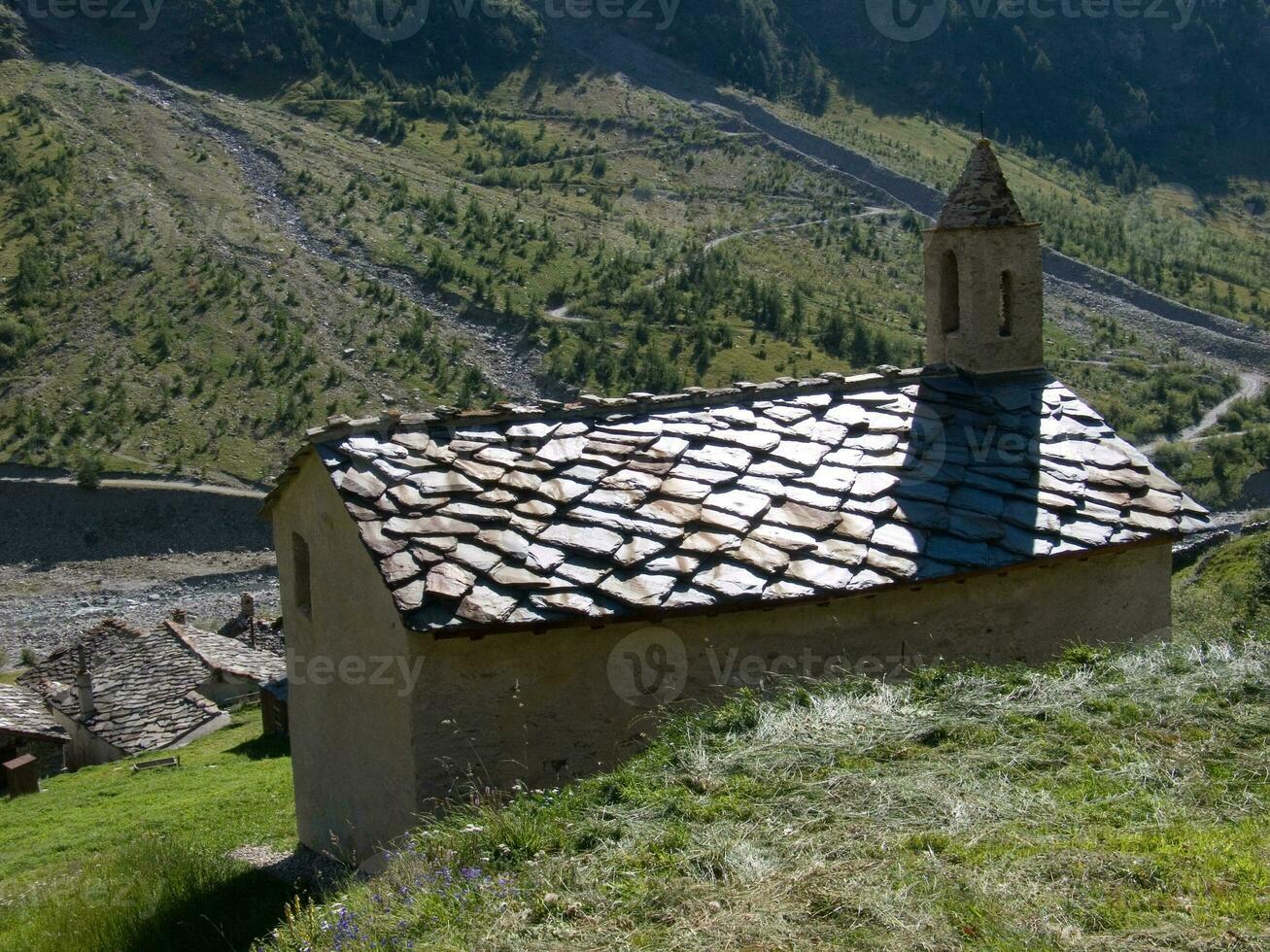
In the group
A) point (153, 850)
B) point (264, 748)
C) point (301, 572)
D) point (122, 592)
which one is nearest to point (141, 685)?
point (264, 748)

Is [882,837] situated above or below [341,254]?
below

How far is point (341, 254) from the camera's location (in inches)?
2601

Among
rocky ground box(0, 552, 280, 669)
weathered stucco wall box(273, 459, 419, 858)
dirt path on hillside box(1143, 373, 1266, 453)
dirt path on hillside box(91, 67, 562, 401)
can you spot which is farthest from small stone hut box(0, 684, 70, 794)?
dirt path on hillside box(1143, 373, 1266, 453)

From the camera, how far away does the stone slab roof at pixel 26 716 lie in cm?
2823

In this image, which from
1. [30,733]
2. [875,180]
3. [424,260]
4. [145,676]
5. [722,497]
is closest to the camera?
[722,497]

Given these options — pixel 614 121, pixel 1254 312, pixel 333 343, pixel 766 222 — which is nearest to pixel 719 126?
pixel 614 121

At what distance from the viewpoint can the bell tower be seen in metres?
15.2

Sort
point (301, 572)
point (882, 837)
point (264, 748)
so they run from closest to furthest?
point (882, 837) → point (301, 572) → point (264, 748)

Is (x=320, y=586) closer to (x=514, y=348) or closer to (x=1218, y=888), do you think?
(x=1218, y=888)

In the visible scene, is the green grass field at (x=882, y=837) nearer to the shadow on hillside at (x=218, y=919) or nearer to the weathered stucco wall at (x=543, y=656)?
the shadow on hillside at (x=218, y=919)

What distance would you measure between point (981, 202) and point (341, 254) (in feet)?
181

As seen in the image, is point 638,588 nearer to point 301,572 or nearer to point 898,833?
point 898,833

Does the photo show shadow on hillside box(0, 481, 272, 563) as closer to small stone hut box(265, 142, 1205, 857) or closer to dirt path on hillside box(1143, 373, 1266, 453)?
small stone hut box(265, 142, 1205, 857)

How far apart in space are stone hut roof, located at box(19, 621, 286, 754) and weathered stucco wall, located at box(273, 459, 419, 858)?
17.0 meters
